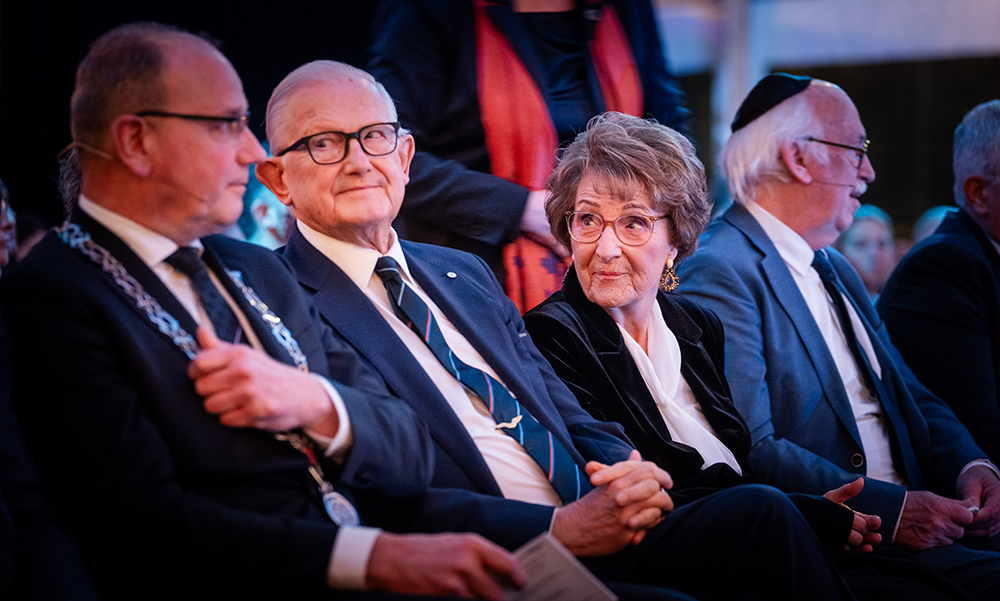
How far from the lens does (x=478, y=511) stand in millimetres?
1740

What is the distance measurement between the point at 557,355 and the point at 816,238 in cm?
111

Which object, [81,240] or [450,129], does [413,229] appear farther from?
[81,240]

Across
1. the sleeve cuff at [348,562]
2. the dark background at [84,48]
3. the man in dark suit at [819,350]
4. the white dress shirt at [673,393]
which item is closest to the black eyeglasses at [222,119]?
the dark background at [84,48]

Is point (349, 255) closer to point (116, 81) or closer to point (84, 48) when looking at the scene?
point (116, 81)

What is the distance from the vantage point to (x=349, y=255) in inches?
77.7

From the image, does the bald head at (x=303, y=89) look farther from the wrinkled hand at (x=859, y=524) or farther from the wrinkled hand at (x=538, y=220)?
the wrinkled hand at (x=859, y=524)

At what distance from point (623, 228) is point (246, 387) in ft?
3.96

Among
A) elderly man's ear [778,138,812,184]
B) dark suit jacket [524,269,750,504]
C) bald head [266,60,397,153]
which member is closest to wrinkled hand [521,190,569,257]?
dark suit jacket [524,269,750,504]

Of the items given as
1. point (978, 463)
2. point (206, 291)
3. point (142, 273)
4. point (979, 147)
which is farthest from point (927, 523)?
point (142, 273)

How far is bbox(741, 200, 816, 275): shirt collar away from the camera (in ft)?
9.14

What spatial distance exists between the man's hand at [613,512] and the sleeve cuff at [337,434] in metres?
0.49

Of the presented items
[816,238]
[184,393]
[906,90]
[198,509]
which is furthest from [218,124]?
[906,90]

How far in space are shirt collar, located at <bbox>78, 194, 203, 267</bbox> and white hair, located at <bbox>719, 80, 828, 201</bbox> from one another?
76.2 inches

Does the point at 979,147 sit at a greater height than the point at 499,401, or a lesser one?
greater
